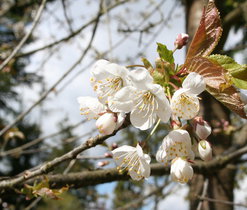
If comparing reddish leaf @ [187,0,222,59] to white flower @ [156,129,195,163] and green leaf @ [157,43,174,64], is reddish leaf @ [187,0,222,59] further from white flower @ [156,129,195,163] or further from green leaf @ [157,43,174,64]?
white flower @ [156,129,195,163]

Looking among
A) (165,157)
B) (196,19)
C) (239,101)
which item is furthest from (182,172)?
(196,19)

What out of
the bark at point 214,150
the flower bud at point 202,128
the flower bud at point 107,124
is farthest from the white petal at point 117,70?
the bark at point 214,150

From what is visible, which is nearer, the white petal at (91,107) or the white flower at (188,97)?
the white flower at (188,97)

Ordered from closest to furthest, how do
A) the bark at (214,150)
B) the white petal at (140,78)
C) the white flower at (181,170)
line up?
the white petal at (140,78), the white flower at (181,170), the bark at (214,150)

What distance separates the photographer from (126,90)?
0.66 meters

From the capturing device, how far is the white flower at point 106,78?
69 centimetres

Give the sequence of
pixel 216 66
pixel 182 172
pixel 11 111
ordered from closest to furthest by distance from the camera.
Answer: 1. pixel 216 66
2. pixel 182 172
3. pixel 11 111

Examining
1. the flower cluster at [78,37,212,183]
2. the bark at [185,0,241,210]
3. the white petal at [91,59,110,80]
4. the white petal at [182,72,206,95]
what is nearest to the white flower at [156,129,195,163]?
the flower cluster at [78,37,212,183]

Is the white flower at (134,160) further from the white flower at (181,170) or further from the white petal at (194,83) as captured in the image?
the white petal at (194,83)

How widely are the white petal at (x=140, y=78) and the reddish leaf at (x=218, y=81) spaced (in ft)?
0.35

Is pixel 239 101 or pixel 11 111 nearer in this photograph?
pixel 239 101

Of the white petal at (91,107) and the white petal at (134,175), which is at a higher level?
the white petal at (91,107)

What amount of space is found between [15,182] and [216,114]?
1.71 metres

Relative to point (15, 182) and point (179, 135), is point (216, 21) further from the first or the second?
point (15, 182)
